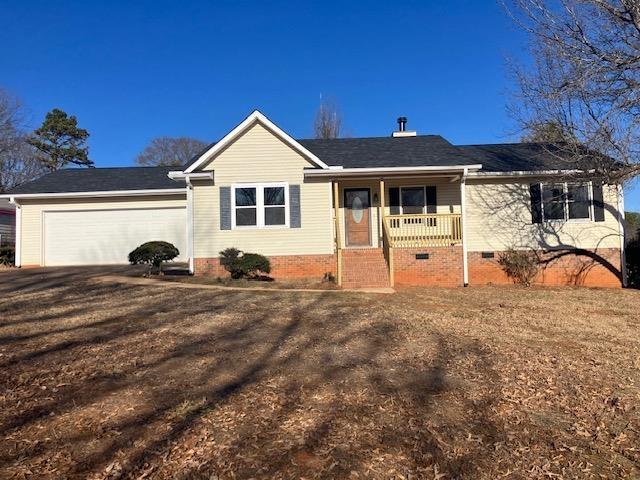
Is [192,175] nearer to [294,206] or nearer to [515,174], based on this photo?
[294,206]

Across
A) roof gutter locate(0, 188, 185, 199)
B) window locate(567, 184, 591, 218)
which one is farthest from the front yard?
roof gutter locate(0, 188, 185, 199)

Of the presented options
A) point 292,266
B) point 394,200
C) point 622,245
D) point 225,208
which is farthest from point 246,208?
point 622,245

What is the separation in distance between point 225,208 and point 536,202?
9.16m

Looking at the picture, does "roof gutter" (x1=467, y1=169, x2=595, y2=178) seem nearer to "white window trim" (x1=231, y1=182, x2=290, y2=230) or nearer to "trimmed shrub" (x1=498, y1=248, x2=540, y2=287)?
Answer: "trimmed shrub" (x1=498, y1=248, x2=540, y2=287)

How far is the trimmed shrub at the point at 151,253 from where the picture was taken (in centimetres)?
1265

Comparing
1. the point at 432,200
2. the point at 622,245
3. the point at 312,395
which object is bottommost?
the point at 312,395

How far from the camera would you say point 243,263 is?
12555 mm

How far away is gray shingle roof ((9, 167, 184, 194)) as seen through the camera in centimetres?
1741

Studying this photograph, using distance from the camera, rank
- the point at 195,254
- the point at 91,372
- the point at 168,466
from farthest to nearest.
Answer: the point at 195,254, the point at 91,372, the point at 168,466

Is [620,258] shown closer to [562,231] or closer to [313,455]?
[562,231]

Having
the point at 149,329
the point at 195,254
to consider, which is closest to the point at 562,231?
the point at 195,254

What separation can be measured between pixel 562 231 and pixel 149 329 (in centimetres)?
1220

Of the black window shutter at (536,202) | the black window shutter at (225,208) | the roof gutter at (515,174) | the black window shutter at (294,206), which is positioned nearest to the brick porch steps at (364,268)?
→ the black window shutter at (294,206)

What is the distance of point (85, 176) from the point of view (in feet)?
61.9
